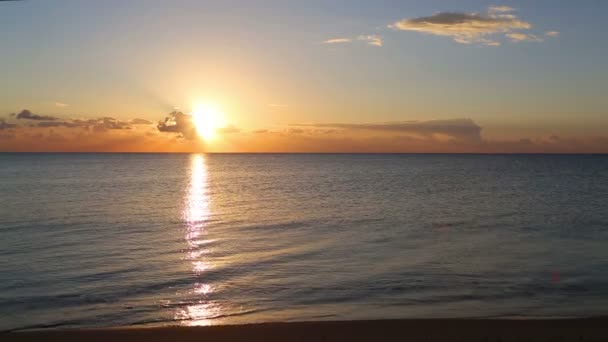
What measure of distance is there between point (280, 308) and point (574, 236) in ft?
65.0

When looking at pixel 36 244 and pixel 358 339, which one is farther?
pixel 36 244

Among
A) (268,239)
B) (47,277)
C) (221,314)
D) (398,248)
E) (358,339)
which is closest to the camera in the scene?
(358,339)

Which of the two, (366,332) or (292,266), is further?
(292,266)

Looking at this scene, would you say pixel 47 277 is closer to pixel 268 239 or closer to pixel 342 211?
pixel 268 239

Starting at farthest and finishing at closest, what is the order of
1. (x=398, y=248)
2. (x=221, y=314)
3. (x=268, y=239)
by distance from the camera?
(x=268, y=239) < (x=398, y=248) < (x=221, y=314)

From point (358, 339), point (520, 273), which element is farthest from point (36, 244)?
point (520, 273)

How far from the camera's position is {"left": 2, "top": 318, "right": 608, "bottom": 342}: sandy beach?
12352mm

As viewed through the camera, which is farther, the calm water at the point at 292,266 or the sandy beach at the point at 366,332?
the calm water at the point at 292,266

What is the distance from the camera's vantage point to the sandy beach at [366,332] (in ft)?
40.5

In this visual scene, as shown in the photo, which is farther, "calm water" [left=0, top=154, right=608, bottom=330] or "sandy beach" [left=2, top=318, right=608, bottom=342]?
"calm water" [left=0, top=154, right=608, bottom=330]

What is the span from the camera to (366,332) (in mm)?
12859

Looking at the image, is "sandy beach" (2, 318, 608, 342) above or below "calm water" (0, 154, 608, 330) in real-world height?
above

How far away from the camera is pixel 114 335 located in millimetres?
12844

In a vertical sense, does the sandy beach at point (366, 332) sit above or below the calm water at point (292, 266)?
above
